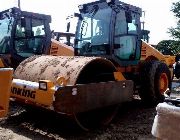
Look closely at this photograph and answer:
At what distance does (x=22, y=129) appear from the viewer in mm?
5078

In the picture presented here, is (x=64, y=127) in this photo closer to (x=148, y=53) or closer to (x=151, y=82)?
(x=151, y=82)

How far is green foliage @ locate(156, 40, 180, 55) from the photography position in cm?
2233

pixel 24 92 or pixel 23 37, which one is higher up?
pixel 23 37

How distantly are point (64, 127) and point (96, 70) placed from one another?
126cm

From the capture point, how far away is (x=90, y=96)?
4633 mm

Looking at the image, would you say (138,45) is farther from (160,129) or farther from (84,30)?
(160,129)

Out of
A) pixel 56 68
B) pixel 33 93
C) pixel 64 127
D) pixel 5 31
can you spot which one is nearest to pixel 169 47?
pixel 5 31

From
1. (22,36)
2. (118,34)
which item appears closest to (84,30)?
(118,34)

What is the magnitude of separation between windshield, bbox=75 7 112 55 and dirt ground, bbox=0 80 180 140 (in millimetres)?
1509

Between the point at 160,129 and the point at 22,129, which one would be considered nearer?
the point at 160,129

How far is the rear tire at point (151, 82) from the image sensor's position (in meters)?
6.74

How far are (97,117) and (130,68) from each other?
1765 mm

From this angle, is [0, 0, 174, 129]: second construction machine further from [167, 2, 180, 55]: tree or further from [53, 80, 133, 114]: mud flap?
[167, 2, 180, 55]: tree

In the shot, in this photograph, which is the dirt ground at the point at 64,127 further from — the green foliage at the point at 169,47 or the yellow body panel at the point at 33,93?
the green foliage at the point at 169,47
